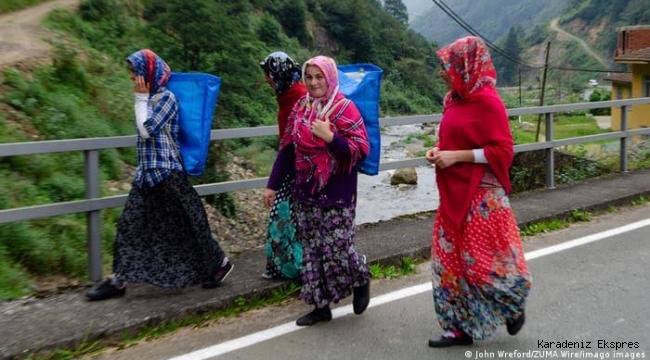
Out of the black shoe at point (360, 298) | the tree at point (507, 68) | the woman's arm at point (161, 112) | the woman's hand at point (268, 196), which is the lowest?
the black shoe at point (360, 298)

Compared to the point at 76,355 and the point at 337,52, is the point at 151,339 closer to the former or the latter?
the point at 76,355

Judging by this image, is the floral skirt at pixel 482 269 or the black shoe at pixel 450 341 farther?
the black shoe at pixel 450 341

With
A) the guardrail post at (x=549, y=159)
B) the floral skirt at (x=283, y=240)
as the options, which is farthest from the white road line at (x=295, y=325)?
the guardrail post at (x=549, y=159)

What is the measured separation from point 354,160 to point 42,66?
40.5 feet

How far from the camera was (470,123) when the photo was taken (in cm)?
359

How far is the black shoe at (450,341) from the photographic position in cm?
382

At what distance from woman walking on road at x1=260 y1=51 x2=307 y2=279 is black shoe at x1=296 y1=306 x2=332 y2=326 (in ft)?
1.75

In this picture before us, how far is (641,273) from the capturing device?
5129mm

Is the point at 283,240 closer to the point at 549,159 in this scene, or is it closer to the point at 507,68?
the point at 549,159

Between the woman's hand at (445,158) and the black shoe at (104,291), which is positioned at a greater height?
the woman's hand at (445,158)

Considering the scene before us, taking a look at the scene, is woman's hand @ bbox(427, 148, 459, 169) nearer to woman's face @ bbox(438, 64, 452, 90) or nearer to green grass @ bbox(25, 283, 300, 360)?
woman's face @ bbox(438, 64, 452, 90)

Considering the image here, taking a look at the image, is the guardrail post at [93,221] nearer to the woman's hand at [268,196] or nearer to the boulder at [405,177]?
the woman's hand at [268,196]

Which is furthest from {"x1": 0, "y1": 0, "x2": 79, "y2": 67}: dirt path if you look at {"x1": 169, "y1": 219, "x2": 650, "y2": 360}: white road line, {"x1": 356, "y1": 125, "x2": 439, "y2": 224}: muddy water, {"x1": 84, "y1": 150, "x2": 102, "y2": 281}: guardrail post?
{"x1": 169, "y1": 219, "x2": 650, "y2": 360}: white road line

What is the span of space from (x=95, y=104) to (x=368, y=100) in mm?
11330
